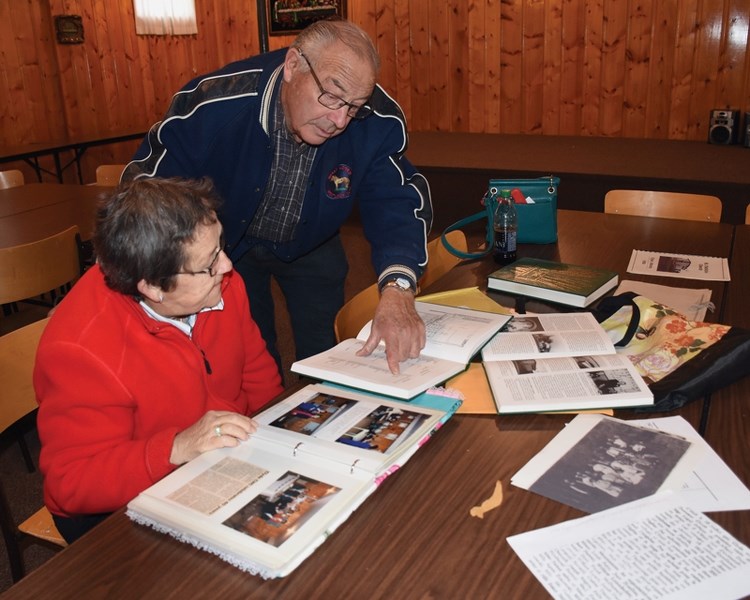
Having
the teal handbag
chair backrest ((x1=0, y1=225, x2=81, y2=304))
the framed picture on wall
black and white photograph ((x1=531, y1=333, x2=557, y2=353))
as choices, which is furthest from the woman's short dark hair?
the framed picture on wall

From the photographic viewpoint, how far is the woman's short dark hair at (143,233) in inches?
48.4

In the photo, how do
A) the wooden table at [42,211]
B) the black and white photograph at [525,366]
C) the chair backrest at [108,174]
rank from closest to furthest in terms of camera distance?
the black and white photograph at [525,366] < the wooden table at [42,211] < the chair backrest at [108,174]

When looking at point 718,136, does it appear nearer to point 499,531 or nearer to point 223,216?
point 223,216

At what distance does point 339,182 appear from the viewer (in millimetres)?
1920

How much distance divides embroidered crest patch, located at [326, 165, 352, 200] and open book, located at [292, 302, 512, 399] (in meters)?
0.47

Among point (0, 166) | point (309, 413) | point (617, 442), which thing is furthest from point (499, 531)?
point (0, 166)

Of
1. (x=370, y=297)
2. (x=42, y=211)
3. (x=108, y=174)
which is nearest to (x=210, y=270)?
(x=370, y=297)

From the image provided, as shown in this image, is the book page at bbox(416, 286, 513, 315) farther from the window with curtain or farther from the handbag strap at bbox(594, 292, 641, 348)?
the window with curtain

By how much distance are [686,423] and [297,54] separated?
44.4 inches

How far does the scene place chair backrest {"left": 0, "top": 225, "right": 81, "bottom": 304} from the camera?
8.30ft

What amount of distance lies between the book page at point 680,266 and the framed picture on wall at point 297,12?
475 cm

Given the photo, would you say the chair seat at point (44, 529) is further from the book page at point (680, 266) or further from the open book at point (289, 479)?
the book page at point (680, 266)

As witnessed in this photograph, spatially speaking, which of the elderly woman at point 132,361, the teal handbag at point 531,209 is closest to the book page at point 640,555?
the elderly woman at point 132,361

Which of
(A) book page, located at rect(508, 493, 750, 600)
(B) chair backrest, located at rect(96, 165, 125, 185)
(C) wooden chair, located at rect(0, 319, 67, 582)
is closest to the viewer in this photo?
(A) book page, located at rect(508, 493, 750, 600)
